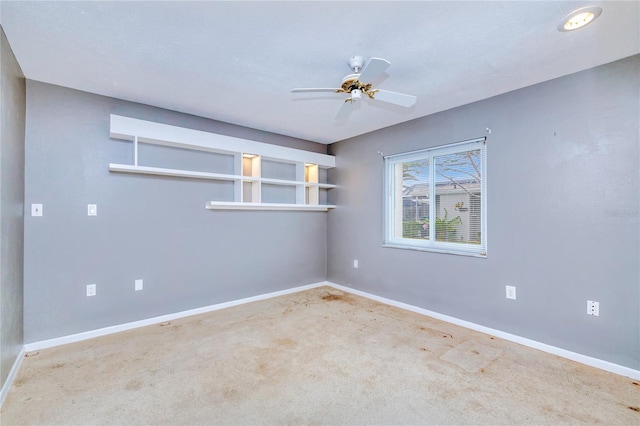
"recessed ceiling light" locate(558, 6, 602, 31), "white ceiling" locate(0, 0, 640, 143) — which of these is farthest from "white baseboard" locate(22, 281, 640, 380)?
"recessed ceiling light" locate(558, 6, 602, 31)

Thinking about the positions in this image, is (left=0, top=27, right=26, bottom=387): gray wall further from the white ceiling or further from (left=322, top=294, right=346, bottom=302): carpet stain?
(left=322, top=294, right=346, bottom=302): carpet stain

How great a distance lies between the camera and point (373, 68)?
1808mm

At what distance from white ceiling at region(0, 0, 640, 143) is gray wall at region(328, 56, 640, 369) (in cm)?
26

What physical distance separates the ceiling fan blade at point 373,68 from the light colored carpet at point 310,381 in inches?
81.6

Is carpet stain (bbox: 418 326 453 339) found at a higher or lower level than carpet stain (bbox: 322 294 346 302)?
lower

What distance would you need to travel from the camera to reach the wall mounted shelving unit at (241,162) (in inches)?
117

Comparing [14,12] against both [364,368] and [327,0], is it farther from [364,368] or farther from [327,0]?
[364,368]

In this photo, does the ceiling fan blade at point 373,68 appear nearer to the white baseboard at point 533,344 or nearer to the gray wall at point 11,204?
the gray wall at point 11,204

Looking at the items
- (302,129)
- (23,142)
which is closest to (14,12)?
(23,142)

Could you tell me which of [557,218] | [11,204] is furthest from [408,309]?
[11,204]

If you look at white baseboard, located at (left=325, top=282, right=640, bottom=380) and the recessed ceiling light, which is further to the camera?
white baseboard, located at (left=325, top=282, right=640, bottom=380)

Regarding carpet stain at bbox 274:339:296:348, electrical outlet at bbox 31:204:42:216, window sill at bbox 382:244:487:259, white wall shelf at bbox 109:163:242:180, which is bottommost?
carpet stain at bbox 274:339:296:348

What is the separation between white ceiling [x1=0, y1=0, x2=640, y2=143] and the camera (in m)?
1.69

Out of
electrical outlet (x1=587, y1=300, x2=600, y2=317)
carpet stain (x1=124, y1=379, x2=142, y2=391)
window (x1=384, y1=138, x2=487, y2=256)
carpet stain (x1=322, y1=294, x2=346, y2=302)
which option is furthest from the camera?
carpet stain (x1=322, y1=294, x2=346, y2=302)
